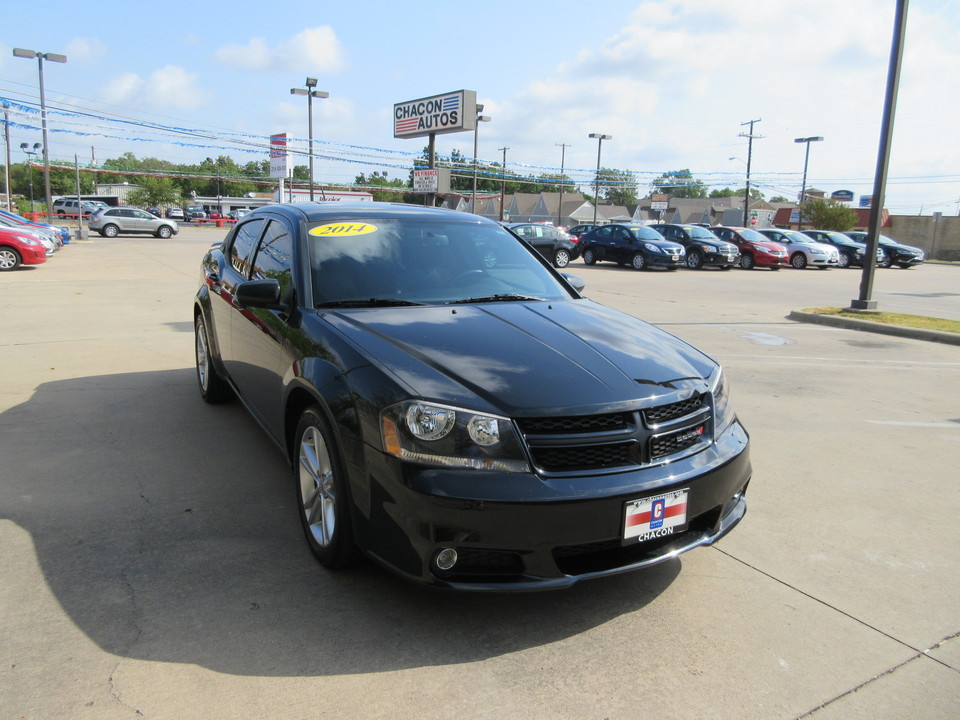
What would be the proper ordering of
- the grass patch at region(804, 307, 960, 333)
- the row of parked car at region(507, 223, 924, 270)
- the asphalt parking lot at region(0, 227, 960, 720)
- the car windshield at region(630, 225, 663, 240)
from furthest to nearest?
the car windshield at region(630, 225, 663, 240), the row of parked car at region(507, 223, 924, 270), the grass patch at region(804, 307, 960, 333), the asphalt parking lot at region(0, 227, 960, 720)

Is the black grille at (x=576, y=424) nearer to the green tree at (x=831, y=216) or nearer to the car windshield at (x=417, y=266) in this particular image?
the car windshield at (x=417, y=266)

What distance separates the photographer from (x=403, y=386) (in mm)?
2770

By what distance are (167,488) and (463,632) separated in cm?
226

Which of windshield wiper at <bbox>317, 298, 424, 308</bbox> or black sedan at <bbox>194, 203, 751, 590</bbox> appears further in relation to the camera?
windshield wiper at <bbox>317, 298, 424, 308</bbox>

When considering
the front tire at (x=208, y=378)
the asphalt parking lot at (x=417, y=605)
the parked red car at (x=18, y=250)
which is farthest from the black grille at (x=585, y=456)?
the parked red car at (x=18, y=250)


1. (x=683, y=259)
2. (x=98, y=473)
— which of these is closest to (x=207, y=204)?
(x=683, y=259)

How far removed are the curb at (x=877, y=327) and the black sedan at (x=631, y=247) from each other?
12260 millimetres

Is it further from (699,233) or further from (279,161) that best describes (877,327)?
(279,161)

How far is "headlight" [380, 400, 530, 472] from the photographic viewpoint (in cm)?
263

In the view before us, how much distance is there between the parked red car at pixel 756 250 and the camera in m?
27.7

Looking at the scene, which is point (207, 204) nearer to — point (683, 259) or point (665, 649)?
point (683, 259)

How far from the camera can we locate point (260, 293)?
369 cm

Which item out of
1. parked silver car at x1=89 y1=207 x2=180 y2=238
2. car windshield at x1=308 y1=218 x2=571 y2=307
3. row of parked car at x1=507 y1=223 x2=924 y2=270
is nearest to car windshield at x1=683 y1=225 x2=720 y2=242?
row of parked car at x1=507 y1=223 x2=924 y2=270

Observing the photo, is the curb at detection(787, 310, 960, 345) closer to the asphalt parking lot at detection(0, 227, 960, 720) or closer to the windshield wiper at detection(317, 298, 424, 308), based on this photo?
the asphalt parking lot at detection(0, 227, 960, 720)
